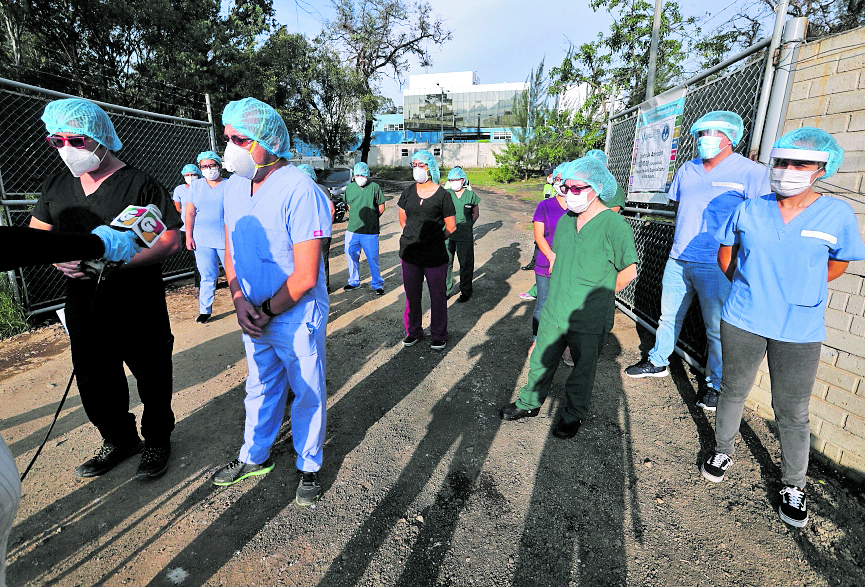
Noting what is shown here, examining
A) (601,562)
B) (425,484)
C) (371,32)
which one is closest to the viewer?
(601,562)

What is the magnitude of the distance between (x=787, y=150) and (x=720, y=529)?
2.00 metres

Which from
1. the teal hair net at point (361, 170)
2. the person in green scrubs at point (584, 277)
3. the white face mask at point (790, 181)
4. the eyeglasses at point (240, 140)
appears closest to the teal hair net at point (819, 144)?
the white face mask at point (790, 181)

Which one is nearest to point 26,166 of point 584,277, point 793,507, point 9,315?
point 9,315

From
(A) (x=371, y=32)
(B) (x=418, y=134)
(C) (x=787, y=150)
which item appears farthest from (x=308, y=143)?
(B) (x=418, y=134)

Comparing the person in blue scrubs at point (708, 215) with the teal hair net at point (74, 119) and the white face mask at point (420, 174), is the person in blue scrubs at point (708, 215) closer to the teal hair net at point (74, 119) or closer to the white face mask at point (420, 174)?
the white face mask at point (420, 174)

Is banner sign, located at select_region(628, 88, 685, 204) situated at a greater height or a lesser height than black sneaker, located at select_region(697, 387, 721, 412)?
greater

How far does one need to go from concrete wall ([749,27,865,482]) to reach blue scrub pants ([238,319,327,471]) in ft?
10.6

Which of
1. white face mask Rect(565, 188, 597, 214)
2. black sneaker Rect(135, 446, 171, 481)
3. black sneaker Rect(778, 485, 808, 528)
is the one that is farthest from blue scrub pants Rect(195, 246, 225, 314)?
black sneaker Rect(778, 485, 808, 528)

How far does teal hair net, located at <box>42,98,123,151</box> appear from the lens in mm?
2271

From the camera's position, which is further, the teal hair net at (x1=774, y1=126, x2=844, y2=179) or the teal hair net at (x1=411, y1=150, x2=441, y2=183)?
the teal hair net at (x1=411, y1=150, x2=441, y2=183)

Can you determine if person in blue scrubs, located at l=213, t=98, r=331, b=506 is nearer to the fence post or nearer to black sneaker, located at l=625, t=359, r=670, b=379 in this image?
black sneaker, located at l=625, t=359, r=670, b=379

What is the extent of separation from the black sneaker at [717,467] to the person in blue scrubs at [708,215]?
836mm

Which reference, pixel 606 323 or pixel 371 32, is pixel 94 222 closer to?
pixel 606 323

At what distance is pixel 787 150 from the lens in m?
2.17
